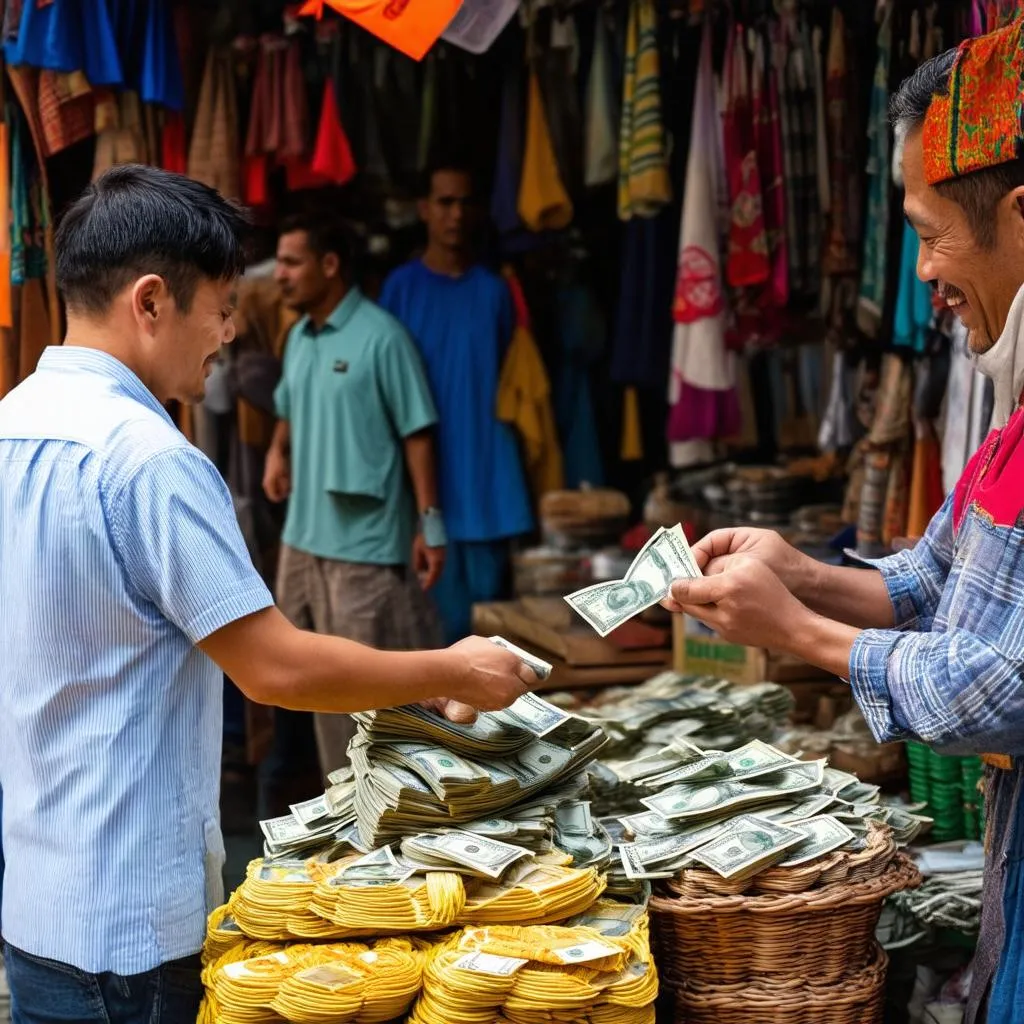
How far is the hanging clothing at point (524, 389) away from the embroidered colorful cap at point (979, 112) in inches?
162

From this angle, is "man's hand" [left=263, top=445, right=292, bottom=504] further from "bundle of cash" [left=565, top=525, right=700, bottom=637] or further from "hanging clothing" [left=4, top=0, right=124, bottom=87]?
"bundle of cash" [left=565, top=525, right=700, bottom=637]

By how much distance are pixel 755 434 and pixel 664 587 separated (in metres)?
4.18

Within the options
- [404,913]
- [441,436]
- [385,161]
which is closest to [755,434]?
[441,436]

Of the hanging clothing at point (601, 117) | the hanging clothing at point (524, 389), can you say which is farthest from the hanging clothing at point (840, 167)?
the hanging clothing at point (524, 389)

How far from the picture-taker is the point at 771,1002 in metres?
2.73

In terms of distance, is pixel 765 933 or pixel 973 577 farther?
pixel 765 933

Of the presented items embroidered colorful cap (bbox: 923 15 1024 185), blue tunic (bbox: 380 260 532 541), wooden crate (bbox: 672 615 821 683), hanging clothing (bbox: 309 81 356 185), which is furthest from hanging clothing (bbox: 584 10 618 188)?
embroidered colorful cap (bbox: 923 15 1024 185)

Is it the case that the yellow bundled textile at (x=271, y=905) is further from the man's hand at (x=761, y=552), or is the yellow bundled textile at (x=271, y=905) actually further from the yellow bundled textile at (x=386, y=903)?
the man's hand at (x=761, y=552)

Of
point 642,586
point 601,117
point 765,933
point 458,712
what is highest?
point 601,117

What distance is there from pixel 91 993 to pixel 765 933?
1.26 metres

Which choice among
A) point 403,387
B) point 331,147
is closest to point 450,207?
point 331,147

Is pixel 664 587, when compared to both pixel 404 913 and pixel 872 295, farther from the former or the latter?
pixel 872 295

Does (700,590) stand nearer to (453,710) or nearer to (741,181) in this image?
(453,710)

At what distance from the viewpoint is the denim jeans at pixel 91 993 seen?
2.19 m
